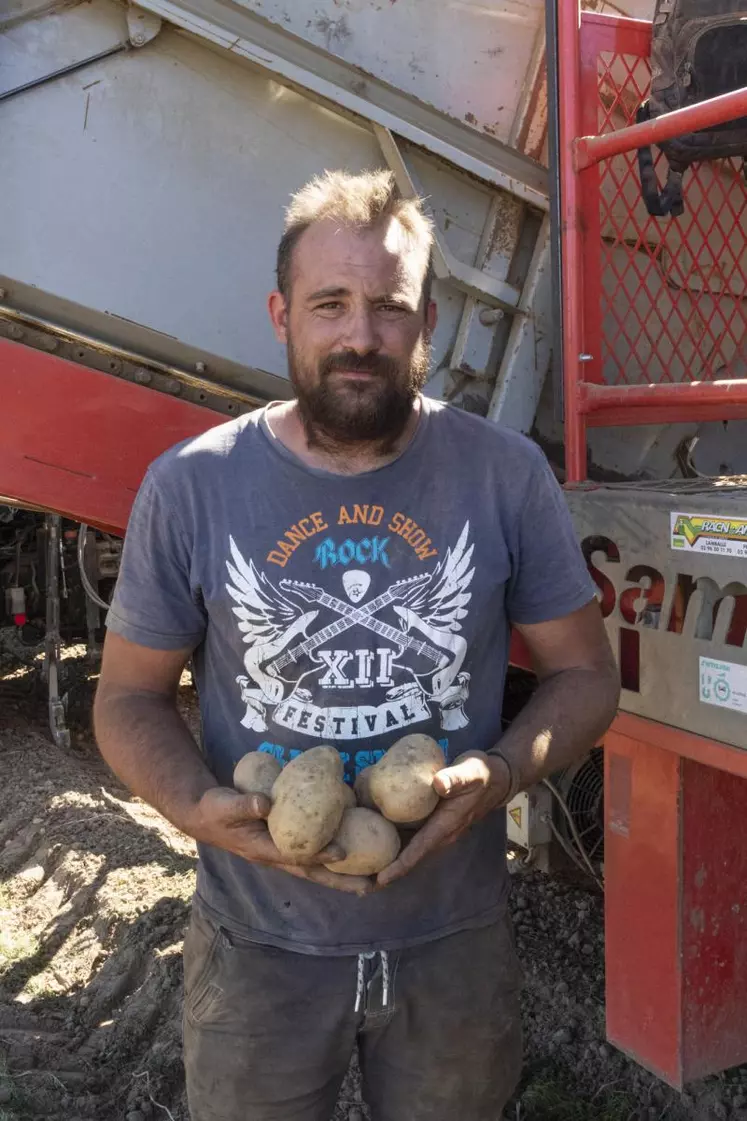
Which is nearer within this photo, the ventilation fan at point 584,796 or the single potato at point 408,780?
the single potato at point 408,780

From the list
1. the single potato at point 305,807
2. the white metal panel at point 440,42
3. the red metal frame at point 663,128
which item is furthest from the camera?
the white metal panel at point 440,42

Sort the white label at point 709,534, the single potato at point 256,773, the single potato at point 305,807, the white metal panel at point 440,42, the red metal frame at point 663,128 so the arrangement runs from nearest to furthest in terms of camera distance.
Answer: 1. the single potato at point 305,807
2. the single potato at point 256,773
3. the white label at point 709,534
4. the red metal frame at point 663,128
5. the white metal panel at point 440,42

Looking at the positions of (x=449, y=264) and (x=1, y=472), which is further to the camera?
(x=449, y=264)

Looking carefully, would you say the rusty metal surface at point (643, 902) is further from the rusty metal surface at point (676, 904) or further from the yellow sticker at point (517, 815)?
the yellow sticker at point (517, 815)

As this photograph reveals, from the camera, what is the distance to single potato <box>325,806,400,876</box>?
1.69m

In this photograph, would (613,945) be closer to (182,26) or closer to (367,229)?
(367,229)

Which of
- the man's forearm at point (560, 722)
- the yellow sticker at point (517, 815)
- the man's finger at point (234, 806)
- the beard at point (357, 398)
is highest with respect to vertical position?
the beard at point (357, 398)

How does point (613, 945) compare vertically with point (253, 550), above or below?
below

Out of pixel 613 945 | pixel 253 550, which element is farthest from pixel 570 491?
pixel 613 945

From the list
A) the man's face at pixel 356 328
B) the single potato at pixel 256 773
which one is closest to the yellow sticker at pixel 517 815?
the single potato at pixel 256 773

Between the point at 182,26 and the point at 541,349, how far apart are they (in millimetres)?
1451

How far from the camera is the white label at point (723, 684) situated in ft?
6.76

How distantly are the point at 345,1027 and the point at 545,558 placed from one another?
38.6 inches

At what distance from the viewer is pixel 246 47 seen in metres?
2.92
